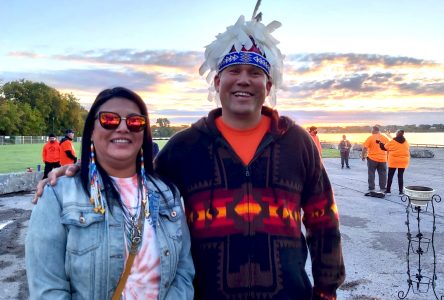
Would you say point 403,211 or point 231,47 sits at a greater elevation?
point 231,47

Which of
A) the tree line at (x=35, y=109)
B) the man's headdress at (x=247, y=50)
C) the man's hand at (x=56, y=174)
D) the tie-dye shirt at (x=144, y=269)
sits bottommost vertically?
the tie-dye shirt at (x=144, y=269)

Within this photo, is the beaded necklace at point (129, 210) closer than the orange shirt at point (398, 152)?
Yes

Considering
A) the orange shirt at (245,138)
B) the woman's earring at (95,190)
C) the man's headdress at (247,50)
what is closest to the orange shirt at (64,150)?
the man's headdress at (247,50)

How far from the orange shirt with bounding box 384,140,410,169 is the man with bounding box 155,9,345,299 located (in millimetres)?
10431

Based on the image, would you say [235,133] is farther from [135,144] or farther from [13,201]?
[13,201]

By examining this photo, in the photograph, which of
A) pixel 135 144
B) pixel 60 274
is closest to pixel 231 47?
pixel 135 144

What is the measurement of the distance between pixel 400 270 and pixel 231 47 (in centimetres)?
475

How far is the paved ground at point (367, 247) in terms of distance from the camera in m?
5.15

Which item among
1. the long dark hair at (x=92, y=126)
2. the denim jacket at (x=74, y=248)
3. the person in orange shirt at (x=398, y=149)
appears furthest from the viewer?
the person in orange shirt at (x=398, y=149)

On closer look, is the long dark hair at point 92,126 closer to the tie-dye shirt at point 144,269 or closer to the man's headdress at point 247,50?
the tie-dye shirt at point 144,269

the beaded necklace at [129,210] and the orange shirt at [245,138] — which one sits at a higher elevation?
the orange shirt at [245,138]

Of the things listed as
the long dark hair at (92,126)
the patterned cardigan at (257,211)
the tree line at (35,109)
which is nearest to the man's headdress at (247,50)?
the patterned cardigan at (257,211)

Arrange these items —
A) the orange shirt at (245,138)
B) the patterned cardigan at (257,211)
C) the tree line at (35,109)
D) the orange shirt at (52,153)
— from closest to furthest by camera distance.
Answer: the patterned cardigan at (257,211), the orange shirt at (245,138), the orange shirt at (52,153), the tree line at (35,109)

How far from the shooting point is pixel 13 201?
1191cm
